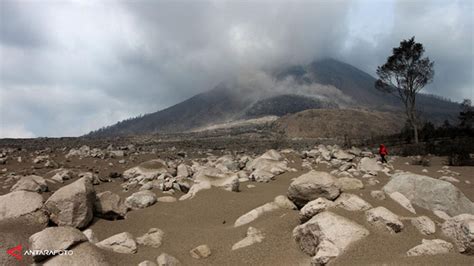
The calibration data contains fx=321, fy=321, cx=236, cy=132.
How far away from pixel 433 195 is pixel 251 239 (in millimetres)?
3550

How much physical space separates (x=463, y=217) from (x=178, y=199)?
551 centimetres

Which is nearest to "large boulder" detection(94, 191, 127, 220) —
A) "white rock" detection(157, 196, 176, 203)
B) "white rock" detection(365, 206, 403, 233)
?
"white rock" detection(157, 196, 176, 203)

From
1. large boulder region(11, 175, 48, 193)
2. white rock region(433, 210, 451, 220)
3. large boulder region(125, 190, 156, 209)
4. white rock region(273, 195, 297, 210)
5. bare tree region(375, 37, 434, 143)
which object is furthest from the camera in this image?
bare tree region(375, 37, 434, 143)

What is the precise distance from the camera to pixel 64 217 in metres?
5.05

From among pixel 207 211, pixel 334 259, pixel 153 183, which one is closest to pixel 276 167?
pixel 153 183

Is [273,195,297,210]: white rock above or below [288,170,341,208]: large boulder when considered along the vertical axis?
below

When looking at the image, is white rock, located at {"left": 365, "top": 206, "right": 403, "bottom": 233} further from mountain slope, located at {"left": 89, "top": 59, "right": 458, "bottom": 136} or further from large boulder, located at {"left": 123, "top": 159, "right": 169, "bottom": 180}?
mountain slope, located at {"left": 89, "top": 59, "right": 458, "bottom": 136}

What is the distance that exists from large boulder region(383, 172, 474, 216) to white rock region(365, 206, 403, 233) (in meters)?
1.80

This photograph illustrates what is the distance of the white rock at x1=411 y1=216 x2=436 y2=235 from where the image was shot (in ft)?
13.3

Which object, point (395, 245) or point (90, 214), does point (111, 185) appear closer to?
point (90, 214)

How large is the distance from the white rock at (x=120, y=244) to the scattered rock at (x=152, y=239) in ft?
0.80

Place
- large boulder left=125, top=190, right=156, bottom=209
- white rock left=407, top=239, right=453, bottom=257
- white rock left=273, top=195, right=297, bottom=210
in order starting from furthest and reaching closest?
large boulder left=125, top=190, right=156, bottom=209 < white rock left=273, top=195, right=297, bottom=210 < white rock left=407, top=239, right=453, bottom=257

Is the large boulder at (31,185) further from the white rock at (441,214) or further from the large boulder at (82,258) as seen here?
the white rock at (441,214)

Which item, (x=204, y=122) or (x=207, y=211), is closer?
(x=207, y=211)
